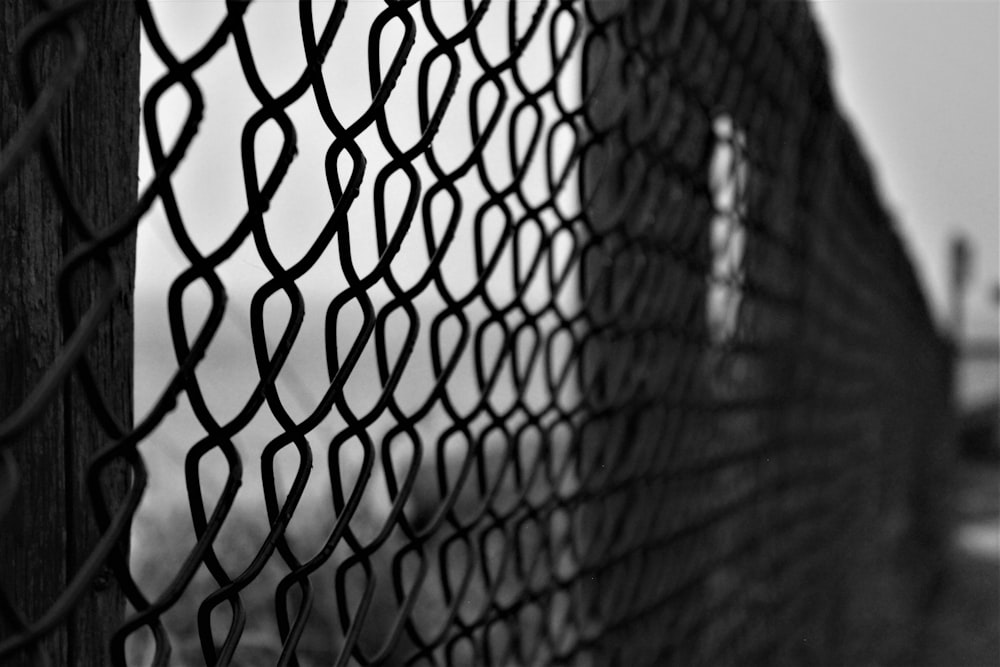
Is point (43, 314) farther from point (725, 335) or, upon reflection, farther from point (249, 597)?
point (249, 597)

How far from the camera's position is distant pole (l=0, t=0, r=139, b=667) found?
2.06ft

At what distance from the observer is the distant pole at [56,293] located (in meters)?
0.63

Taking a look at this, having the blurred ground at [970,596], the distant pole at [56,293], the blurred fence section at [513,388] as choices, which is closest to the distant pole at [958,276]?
the blurred ground at [970,596]

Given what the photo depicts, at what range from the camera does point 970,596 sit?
7590mm

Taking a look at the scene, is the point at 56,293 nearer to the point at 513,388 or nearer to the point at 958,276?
the point at 513,388

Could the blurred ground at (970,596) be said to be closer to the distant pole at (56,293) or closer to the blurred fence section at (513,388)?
the blurred fence section at (513,388)

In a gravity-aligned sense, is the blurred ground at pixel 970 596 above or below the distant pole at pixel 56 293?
below

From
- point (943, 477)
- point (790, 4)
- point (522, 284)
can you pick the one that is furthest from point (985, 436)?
point (522, 284)

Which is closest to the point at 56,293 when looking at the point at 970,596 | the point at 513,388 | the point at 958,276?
the point at 513,388

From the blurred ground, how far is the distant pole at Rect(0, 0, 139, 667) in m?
5.69

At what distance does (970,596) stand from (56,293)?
817 centimetres

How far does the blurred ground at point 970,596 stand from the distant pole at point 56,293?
569 centimetres

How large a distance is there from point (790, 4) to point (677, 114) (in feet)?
2.00

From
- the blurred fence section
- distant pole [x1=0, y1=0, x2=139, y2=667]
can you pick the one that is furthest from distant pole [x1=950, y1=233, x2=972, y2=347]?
distant pole [x1=0, y1=0, x2=139, y2=667]
